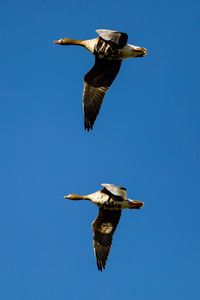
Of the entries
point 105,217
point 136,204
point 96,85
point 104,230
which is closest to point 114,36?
point 96,85

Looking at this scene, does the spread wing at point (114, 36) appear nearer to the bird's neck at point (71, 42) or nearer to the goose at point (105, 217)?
the bird's neck at point (71, 42)

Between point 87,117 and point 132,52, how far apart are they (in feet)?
7.68

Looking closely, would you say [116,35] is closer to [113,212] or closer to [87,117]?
[87,117]

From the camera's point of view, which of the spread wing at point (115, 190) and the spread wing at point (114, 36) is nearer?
the spread wing at point (114, 36)

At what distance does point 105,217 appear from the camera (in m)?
19.7

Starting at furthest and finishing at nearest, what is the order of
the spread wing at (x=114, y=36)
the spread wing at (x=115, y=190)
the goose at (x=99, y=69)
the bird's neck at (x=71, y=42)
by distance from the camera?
the bird's neck at (x=71, y=42), the goose at (x=99, y=69), the spread wing at (x=115, y=190), the spread wing at (x=114, y=36)

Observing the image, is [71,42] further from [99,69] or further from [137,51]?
[137,51]

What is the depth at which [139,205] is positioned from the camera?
19219mm

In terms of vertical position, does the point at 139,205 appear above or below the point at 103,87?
below

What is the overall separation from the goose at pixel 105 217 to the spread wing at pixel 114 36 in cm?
416

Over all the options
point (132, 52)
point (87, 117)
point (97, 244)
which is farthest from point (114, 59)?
point (97, 244)

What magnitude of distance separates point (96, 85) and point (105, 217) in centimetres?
395

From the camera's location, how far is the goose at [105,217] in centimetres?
1919

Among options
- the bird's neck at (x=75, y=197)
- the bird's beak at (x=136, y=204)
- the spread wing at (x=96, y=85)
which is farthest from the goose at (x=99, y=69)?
the bird's beak at (x=136, y=204)
